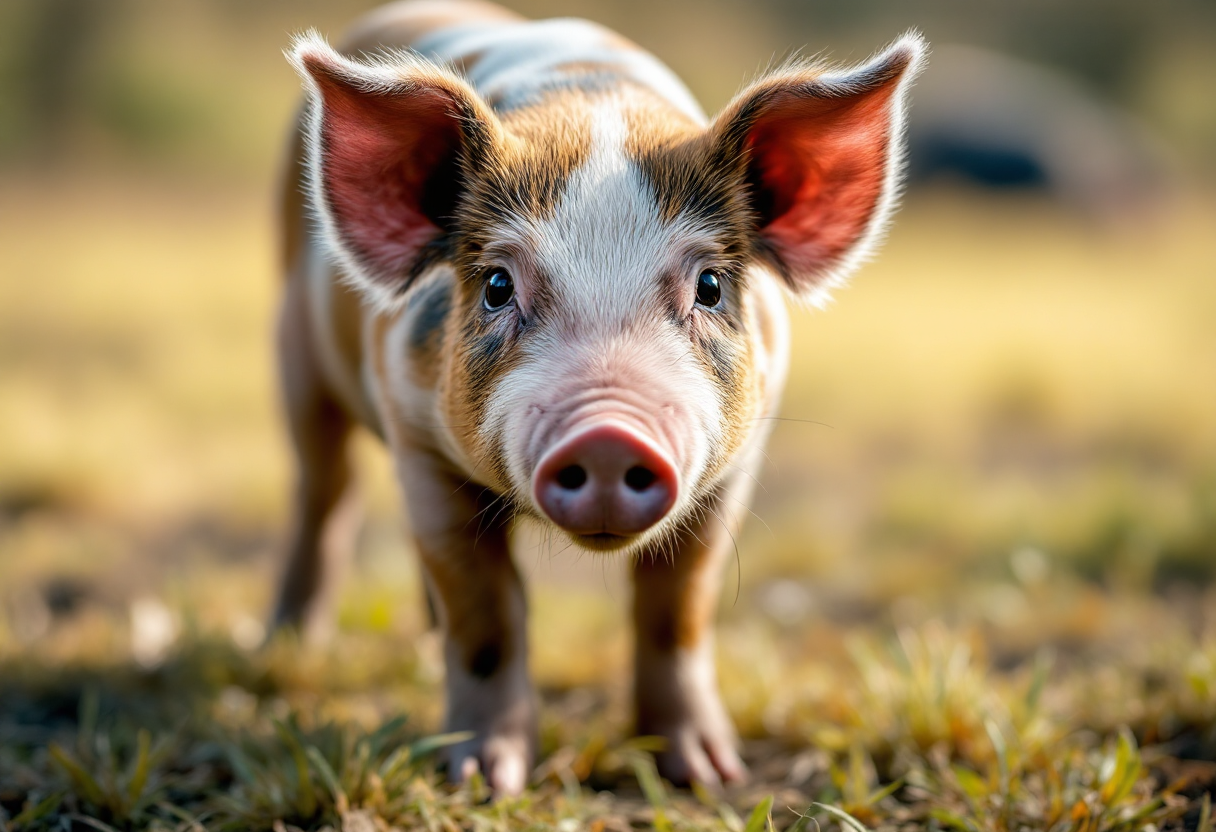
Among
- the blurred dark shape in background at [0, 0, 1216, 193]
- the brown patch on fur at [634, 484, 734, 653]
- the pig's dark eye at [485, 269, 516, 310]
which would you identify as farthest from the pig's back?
the blurred dark shape in background at [0, 0, 1216, 193]

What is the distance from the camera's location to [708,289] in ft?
9.07

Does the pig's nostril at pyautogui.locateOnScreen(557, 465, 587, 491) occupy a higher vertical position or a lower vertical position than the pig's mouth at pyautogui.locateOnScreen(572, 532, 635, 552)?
higher

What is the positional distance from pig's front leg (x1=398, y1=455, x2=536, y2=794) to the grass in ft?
0.41

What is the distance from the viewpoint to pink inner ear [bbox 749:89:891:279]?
2775mm

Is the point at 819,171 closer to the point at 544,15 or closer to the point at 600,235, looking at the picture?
the point at 600,235

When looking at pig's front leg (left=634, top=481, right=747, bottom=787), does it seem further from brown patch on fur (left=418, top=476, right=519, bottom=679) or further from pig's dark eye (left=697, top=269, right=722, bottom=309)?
pig's dark eye (left=697, top=269, right=722, bottom=309)

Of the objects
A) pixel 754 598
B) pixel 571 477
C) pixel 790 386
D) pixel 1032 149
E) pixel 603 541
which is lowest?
pixel 754 598

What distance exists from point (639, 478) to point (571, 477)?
0.13m

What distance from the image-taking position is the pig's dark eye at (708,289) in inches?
108

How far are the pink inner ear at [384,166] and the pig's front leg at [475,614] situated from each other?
1.83ft

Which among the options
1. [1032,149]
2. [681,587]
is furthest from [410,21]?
[1032,149]

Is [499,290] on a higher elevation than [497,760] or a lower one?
higher

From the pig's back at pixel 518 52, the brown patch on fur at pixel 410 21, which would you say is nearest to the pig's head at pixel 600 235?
the pig's back at pixel 518 52

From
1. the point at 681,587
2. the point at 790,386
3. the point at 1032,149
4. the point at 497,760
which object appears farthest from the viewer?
the point at 1032,149
